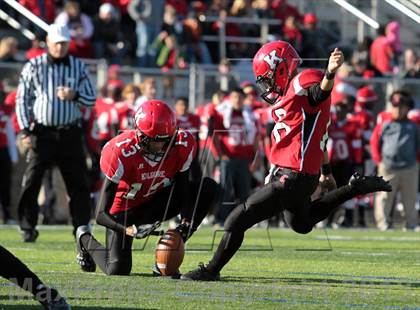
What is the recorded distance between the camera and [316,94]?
7137 mm

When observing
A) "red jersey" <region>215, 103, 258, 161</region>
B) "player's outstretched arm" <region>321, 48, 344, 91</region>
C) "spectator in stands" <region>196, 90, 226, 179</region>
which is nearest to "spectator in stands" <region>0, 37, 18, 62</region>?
"spectator in stands" <region>196, 90, 226, 179</region>

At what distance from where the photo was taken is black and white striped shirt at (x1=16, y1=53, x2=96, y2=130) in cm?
1062

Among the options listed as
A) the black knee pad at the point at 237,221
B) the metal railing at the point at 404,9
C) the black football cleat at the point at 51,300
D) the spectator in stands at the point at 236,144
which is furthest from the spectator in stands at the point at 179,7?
the black football cleat at the point at 51,300

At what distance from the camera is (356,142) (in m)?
15.3

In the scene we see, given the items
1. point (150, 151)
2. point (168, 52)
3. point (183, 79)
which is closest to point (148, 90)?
point (183, 79)

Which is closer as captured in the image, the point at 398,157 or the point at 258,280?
the point at 258,280

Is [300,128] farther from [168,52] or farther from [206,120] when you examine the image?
[168,52]

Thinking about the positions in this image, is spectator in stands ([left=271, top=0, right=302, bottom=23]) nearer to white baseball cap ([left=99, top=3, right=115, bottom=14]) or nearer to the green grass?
white baseball cap ([left=99, top=3, right=115, bottom=14])

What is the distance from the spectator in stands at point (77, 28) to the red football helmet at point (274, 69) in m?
9.18

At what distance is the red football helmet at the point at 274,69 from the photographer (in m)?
7.51

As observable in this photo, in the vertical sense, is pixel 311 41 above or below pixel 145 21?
below

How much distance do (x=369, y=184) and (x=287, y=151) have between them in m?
A: 0.60

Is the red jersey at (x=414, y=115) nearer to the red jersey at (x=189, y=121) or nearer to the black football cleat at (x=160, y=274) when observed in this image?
the red jersey at (x=189, y=121)

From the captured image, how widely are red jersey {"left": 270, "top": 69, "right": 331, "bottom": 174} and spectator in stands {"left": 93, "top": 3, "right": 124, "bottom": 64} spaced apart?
992 centimetres
